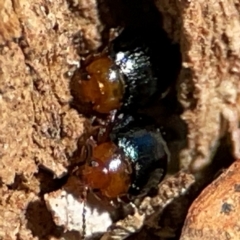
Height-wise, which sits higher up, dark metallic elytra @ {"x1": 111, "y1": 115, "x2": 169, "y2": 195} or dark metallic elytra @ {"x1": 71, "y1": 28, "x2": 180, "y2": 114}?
dark metallic elytra @ {"x1": 71, "y1": 28, "x2": 180, "y2": 114}

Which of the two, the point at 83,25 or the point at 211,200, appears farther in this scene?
the point at 83,25

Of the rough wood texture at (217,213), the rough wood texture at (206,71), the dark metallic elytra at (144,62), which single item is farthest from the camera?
the dark metallic elytra at (144,62)

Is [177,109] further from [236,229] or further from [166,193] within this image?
[236,229]

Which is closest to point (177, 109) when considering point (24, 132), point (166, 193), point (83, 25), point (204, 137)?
point (204, 137)

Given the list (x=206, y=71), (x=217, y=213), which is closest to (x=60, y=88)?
(x=206, y=71)

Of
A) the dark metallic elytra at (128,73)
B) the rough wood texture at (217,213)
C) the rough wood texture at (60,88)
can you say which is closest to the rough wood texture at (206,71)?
the rough wood texture at (60,88)

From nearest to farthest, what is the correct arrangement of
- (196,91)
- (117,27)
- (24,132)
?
(24,132) < (196,91) < (117,27)

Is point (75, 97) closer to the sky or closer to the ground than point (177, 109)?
closer to the sky

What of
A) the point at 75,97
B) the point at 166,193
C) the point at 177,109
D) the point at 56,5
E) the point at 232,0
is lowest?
the point at 166,193

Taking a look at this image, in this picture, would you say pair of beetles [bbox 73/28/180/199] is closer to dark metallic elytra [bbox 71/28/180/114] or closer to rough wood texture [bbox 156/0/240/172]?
dark metallic elytra [bbox 71/28/180/114]

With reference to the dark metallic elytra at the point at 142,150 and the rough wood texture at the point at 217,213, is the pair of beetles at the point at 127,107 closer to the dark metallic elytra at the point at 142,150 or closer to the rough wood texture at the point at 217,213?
the dark metallic elytra at the point at 142,150

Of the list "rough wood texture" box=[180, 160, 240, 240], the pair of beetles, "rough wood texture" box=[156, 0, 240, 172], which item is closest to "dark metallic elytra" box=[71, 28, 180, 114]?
the pair of beetles
